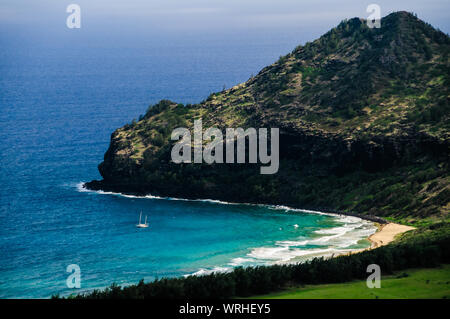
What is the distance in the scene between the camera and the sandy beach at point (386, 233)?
10710 centimetres

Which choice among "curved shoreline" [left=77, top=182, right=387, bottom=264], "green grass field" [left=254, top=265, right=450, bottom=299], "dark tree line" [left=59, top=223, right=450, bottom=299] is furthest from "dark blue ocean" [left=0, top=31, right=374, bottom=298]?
"green grass field" [left=254, top=265, right=450, bottom=299]

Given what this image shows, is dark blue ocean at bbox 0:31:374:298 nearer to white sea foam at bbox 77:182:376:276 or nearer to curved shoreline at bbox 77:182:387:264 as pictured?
white sea foam at bbox 77:182:376:276

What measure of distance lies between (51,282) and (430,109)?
84.7m

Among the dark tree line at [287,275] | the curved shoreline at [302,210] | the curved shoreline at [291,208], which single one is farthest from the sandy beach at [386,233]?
the dark tree line at [287,275]

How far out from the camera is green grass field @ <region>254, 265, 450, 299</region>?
70075 millimetres

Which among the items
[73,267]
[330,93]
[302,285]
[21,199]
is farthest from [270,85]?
[302,285]

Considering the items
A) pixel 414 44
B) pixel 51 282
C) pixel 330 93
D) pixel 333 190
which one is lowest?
pixel 51 282

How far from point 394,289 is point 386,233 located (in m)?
40.8

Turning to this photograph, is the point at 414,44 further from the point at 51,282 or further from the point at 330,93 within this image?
the point at 51,282

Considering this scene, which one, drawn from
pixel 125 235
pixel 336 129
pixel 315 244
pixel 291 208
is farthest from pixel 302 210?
pixel 125 235

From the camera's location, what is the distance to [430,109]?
456ft

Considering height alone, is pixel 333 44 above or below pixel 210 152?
above

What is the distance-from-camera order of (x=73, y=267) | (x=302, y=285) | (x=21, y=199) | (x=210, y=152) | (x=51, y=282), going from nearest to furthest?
1. (x=302, y=285)
2. (x=51, y=282)
3. (x=73, y=267)
4. (x=21, y=199)
5. (x=210, y=152)

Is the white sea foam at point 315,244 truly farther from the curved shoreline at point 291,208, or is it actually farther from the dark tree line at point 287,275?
the dark tree line at point 287,275
